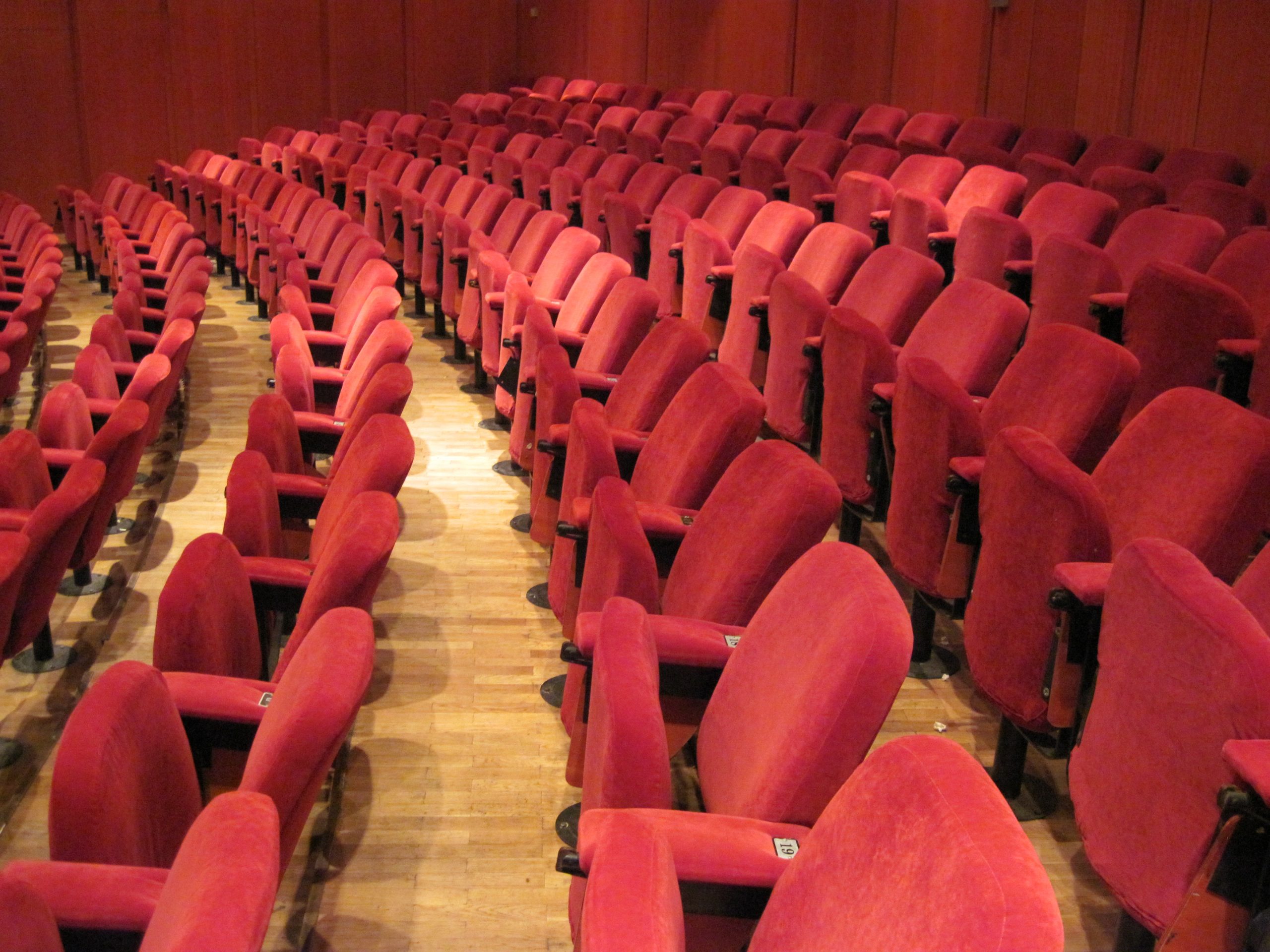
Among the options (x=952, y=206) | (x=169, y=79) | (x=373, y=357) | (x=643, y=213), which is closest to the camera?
(x=373, y=357)

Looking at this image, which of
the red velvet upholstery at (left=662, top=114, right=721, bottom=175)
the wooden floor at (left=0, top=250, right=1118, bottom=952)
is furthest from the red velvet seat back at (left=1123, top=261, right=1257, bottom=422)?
the red velvet upholstery at (left=662, top=114, right=721, bottom=175)

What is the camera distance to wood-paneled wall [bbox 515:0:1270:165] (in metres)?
2.88

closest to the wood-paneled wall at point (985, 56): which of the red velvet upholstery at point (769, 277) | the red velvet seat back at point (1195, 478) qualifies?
the red velvet upholstery at point (769, 277)

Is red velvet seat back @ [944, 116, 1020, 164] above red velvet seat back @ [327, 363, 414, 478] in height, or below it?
above

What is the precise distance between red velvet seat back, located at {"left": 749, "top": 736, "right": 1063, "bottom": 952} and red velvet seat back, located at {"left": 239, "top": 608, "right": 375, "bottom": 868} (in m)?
0.25

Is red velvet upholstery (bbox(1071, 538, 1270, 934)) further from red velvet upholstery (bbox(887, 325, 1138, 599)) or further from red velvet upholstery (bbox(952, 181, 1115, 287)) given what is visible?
red velvet upholstery (bbox(952, 181, 1115, 287))

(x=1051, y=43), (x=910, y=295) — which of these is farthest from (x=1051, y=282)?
(x=1051, y=43)

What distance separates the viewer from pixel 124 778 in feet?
2.47

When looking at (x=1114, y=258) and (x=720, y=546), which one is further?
(x=1114, y=258)

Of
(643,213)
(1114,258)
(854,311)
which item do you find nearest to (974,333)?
(854,311)

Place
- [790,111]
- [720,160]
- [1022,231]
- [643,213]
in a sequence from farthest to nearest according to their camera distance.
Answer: [790,111] → [720,160] → [643,213] → [1022,231]

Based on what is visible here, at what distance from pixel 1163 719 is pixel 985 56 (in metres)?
3.37

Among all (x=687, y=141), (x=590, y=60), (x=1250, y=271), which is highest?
(x=590, y=60)

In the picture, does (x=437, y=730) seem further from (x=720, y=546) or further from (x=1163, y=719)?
(x=1163, y=719)
